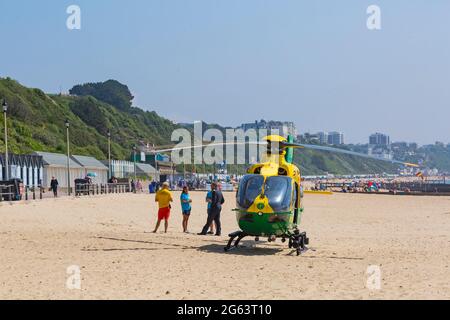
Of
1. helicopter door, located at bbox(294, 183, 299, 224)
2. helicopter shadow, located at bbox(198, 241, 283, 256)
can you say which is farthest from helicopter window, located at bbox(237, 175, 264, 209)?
helicopter door, located at bbox(294, 183, 299, 224)

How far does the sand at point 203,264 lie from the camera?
9242mm

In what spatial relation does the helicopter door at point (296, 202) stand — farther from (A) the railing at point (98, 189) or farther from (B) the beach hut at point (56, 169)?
(B) the beach hut at point (56, 169)

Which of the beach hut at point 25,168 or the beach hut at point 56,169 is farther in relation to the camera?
the beach hut at point 56,169

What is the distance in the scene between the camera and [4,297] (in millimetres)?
8672

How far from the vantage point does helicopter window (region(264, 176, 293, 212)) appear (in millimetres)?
A: 13922

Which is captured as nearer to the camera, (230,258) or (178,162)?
(230,258)

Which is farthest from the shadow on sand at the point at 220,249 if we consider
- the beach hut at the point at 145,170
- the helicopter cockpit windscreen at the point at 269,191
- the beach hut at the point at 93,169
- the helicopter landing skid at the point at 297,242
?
the beach hut at the point at 145,170

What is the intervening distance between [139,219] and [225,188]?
160ft

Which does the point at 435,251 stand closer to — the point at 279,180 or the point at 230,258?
the point at 279,180

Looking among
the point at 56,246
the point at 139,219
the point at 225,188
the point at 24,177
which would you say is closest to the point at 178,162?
the point at 225,188

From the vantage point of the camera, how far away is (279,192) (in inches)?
556

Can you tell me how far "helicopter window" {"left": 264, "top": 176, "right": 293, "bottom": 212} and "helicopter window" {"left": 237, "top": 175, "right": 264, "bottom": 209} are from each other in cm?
17

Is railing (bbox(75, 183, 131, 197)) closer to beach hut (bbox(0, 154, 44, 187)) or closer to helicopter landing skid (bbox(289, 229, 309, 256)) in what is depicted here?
beach hut (bbox(0, 154, 44, 187))

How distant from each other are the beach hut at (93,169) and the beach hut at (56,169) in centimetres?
69
